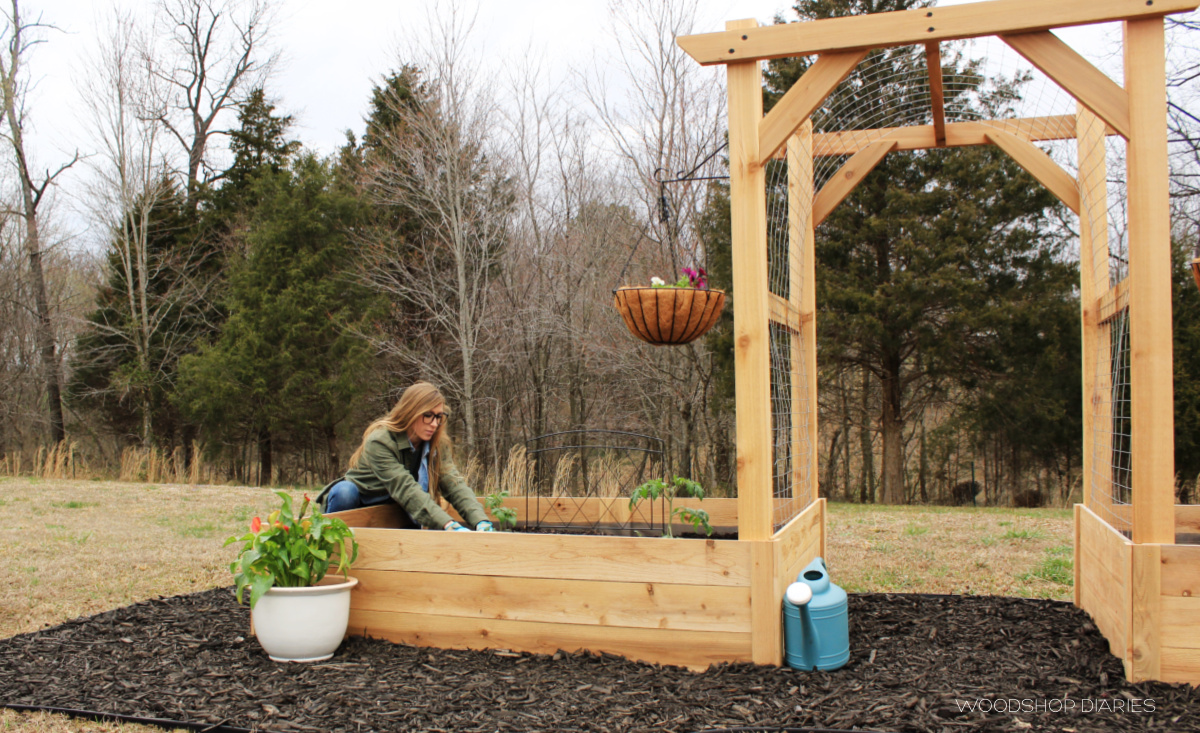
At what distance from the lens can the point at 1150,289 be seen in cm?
264

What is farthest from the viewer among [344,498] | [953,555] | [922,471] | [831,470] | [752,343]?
[831,470]

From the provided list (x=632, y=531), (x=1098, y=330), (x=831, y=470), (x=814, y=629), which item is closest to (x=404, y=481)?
(x=632, y=531)

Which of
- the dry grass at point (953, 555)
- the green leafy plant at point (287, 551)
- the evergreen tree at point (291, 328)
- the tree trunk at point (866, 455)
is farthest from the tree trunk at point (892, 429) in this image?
the green leafy plant at point (287, 551)

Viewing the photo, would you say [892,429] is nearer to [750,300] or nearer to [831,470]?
[831,470]

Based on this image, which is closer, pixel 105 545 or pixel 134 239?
pixel 105 545

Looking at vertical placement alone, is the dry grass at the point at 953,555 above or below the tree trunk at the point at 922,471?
above

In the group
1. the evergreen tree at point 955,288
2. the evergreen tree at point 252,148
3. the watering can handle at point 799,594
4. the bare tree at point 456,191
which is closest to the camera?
the watering can handle at point 799,594

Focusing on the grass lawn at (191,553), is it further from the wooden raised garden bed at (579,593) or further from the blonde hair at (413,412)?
the blonde hair at (413,412)

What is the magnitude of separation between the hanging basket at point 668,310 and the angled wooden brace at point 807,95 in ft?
3.26

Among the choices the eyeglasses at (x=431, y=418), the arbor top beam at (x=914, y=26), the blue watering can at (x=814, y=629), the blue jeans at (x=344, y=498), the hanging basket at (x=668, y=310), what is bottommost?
the blue watering can at (x=814, y=629)

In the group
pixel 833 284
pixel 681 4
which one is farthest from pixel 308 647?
pixel 681 4

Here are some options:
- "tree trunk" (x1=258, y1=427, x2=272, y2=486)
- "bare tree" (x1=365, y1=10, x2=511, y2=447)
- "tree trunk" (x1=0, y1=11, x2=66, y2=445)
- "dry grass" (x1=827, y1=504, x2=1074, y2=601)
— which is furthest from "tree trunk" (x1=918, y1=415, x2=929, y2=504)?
"tree trunk" (x1=0, y1=11, x2=66, y2=445)

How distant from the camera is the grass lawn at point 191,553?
4.20 meters

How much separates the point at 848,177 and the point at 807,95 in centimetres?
142
